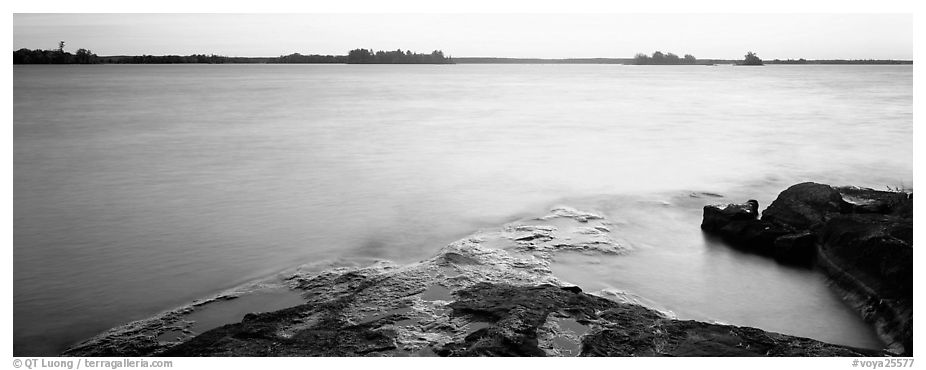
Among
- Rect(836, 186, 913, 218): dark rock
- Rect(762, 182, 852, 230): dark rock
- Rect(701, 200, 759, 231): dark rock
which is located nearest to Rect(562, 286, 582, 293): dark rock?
Rect(701, 200, 759, 231): dark rock

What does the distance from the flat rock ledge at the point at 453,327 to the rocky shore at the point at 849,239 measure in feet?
2.24

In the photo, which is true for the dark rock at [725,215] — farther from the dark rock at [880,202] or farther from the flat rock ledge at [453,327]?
the flat rock ledge at [453,327]

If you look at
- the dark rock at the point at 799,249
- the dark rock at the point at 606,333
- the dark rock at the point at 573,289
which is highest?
the dark rock at the point at 799,249

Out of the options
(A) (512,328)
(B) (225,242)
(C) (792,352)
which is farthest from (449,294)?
(B) (225,242)

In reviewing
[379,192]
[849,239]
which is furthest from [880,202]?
[379,192]

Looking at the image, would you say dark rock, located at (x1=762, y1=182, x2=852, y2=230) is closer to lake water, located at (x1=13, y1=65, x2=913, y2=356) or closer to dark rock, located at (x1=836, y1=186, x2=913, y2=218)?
dark rock, located at (x1=836, y1=186, x2=913, y2=218)

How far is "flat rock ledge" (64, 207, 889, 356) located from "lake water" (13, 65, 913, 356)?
1.94 ft

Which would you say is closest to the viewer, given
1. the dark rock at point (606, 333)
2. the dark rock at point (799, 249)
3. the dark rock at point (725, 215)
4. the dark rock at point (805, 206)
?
the dark rock at point (606, 333)

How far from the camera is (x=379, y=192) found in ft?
30.4

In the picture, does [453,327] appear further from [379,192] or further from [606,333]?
[379,192]

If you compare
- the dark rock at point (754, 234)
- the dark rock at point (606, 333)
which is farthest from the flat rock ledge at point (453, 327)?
the dark rock at point (754, 234)

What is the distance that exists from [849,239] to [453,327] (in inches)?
143

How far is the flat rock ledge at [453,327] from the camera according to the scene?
3885 mm

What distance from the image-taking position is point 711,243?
6520 mm
